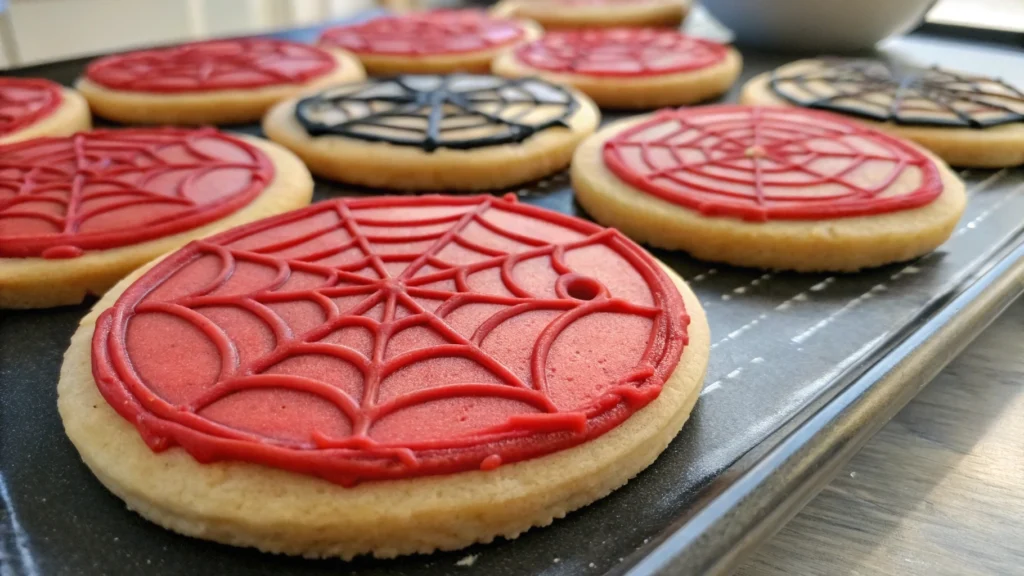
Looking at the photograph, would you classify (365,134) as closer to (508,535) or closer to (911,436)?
(508,535)

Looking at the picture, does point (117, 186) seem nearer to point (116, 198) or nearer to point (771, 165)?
point (116, 198)

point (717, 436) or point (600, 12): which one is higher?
point (600, 12)

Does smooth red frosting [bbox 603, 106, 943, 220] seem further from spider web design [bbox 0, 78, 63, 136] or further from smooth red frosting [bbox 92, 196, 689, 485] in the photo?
spider web design [bbox 0, 78, 63, 136]

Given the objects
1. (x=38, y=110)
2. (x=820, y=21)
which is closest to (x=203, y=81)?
(x=38, y=110)

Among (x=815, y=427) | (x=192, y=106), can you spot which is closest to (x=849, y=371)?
(x=815, y=427)

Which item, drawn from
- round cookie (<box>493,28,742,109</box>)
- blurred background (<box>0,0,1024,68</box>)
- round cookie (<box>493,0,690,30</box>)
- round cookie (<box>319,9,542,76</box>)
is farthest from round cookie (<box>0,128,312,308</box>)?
round cookie (<box>493,0,690,30</box>)

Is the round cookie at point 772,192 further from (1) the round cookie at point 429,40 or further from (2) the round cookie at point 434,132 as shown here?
(1) the round cookie at point 429,40
